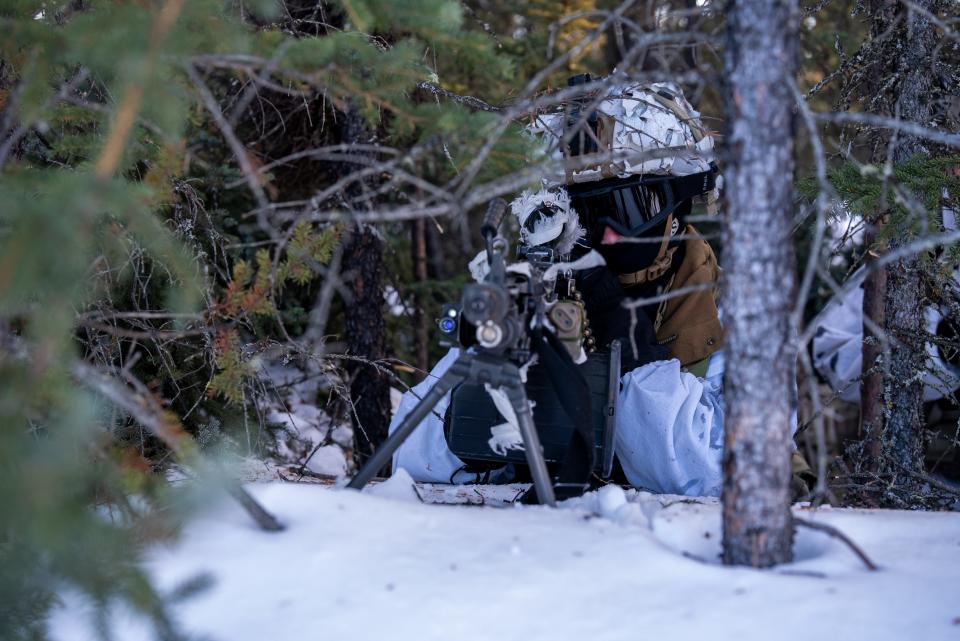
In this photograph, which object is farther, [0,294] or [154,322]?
[154,322]

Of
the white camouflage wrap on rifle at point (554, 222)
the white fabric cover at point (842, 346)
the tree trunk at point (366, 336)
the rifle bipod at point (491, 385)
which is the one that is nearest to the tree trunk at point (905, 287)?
the white camouflage wrap on rifle at point (554, 222)

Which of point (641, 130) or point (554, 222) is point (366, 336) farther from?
point (641, 130)

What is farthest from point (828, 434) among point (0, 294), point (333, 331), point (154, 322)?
point (0, 294)

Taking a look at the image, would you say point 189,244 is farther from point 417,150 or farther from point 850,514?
point 850,514

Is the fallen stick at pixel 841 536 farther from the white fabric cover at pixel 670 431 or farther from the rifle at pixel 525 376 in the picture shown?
the white fabric cover at pixel 670 431

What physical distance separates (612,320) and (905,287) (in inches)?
57.7

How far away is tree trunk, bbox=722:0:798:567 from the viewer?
2.14 metres

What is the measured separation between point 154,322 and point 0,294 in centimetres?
239

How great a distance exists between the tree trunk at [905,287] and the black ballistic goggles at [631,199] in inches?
35.8

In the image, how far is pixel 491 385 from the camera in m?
2.72

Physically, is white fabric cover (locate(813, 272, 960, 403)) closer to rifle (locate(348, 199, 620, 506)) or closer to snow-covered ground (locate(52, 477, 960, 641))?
rifle (locate(348, 199, 620, 506))

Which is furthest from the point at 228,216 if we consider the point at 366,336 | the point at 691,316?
the point at 691,316

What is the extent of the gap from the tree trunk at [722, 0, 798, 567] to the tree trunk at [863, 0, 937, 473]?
6.61 feet

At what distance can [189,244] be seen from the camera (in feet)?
12.8
